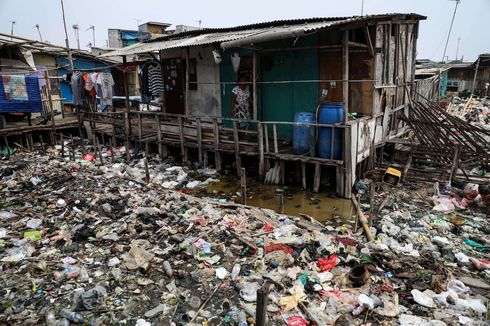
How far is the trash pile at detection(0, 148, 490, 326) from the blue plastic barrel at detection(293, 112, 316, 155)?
2488mm

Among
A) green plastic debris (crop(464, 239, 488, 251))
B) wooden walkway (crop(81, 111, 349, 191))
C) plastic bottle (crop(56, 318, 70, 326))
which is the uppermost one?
wooden walkway (crop(81, 111, 349, 191))

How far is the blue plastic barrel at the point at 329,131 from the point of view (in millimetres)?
8211

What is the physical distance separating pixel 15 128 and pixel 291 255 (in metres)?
12.7

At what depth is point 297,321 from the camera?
3.81m

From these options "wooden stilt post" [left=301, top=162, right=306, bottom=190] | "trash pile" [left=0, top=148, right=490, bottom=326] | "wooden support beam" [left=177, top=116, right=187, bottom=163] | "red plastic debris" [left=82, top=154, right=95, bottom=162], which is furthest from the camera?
"red plastic debris" [left=82, top=154, right=95, bottom=162]

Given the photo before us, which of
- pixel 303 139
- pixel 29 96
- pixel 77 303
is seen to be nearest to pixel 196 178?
pixel 303 139

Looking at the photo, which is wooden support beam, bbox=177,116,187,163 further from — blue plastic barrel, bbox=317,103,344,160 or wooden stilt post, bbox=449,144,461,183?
wooden stilt post, bbox=449,144,461,183

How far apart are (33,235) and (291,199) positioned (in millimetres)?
5537

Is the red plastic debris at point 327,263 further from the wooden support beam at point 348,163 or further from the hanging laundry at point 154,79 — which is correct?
the hanging laundry at point 154,79

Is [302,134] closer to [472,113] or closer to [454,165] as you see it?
[454,165]

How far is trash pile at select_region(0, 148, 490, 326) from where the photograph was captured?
3980 millimetres

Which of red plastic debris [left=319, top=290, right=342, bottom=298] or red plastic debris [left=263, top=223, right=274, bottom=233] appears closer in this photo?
red plastic debris [left=319, top=290, right=342, bottom=298]

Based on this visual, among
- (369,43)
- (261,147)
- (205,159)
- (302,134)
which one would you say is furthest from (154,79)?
(369,43)

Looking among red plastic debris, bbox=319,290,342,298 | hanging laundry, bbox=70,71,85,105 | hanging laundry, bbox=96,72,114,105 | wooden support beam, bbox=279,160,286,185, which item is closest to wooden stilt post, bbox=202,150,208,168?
wooden support beam, bbox=279,160,286,185
